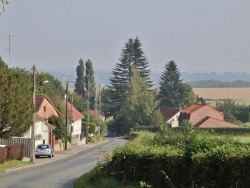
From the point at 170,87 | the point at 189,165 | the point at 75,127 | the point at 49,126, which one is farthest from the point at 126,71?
the point at 189,165

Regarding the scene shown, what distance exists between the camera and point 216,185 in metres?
16.5

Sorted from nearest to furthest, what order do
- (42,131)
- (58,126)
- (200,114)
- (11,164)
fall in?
(11,164) < (42,131) < (58,126) < (200,114)

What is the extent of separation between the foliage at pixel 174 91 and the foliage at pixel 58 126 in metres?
75.1

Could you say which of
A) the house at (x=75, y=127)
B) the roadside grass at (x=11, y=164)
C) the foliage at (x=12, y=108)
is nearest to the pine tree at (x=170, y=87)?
the house at (x=75, y=127)

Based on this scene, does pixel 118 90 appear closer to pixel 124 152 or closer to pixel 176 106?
pixel 176 106

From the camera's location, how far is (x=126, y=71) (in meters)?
147

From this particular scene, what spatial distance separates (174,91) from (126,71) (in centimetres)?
1337

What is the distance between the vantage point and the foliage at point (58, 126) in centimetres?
7312

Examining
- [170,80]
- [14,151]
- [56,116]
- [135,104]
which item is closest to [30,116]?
[14,151]

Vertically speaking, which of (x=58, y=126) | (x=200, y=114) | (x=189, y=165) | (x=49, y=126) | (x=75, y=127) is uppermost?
(x=200, y=114)

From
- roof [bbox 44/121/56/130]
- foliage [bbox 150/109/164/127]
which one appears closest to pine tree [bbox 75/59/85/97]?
foliage [bbox 150/109/164/127]

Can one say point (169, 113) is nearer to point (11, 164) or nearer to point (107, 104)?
point (107, 104)

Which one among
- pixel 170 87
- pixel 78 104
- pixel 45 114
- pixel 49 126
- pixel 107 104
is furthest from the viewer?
pixel 107 104

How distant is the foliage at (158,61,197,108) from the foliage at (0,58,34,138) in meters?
104
